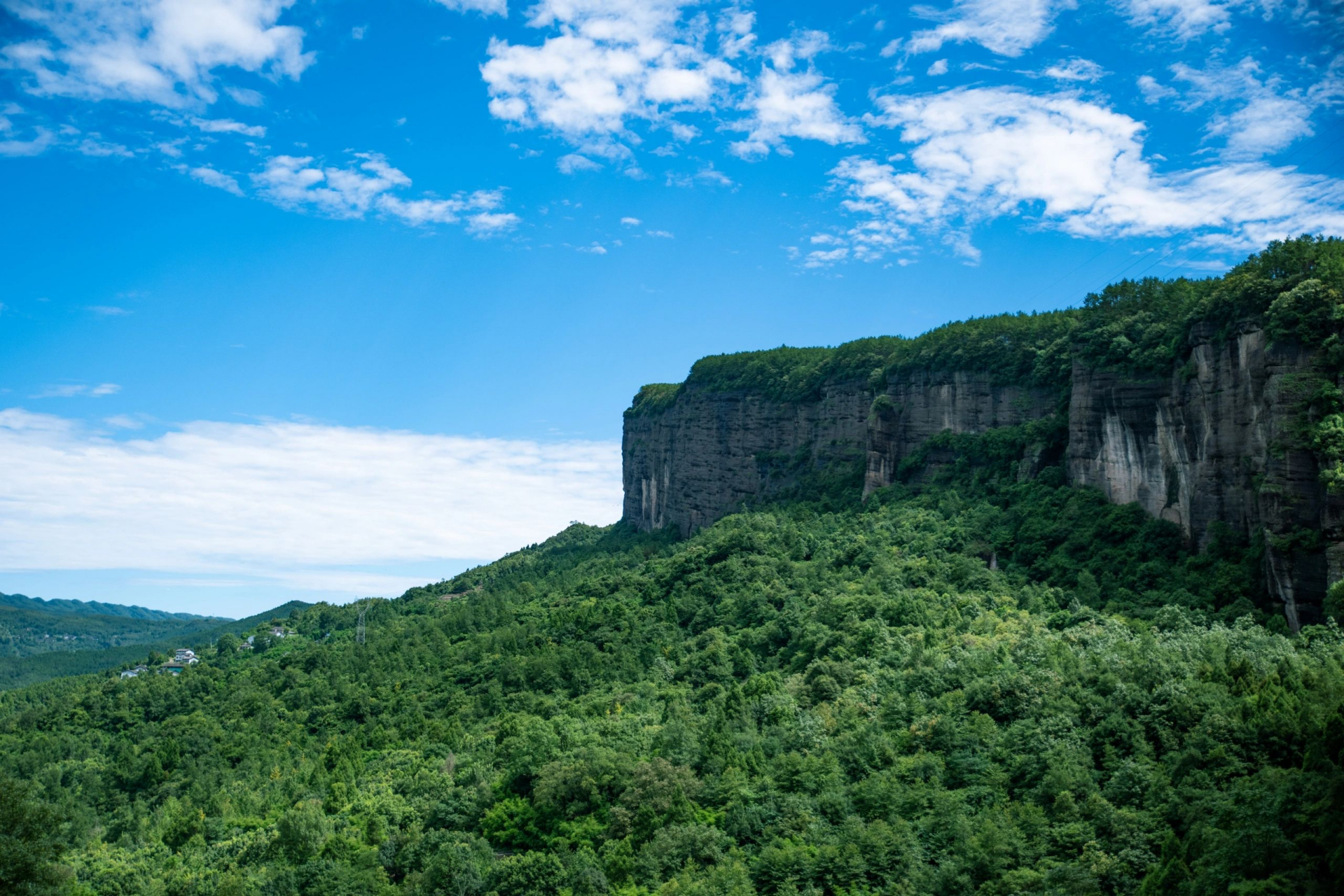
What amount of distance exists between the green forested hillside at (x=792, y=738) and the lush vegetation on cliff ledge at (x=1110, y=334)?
780 centimetres

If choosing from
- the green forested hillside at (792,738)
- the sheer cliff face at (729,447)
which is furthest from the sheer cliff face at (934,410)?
the sheer cliff face at (729,447)

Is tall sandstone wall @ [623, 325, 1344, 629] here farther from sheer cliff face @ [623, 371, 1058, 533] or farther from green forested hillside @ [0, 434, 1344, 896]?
green forested hillside @ [0, 434, 1344, 896]

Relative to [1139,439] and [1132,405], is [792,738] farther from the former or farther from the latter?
[1132,405]

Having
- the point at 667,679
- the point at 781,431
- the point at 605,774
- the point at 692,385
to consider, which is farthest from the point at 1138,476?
the point at 692,385

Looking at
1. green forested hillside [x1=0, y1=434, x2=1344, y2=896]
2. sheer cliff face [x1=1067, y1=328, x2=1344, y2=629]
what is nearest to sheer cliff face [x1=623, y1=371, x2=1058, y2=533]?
green forested hillside [x1=0, y1=434, x2=1344, y2=896]

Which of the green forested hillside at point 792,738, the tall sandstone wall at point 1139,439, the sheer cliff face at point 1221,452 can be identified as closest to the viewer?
the green forested hillside at point 792,738

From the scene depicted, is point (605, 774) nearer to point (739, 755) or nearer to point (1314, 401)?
point (739, 755)

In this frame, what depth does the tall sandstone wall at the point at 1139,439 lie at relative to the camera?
157ft

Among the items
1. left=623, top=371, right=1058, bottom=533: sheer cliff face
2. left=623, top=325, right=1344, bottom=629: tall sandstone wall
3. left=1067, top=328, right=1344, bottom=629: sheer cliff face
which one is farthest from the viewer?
left=623, top=371, right=1058, bottom=533: sheer cliff face

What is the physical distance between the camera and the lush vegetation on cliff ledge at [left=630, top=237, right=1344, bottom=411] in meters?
49.7

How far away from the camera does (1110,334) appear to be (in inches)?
2591

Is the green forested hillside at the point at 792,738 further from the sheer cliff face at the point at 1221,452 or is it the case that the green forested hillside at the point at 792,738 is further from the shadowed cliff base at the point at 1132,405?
the shadowed cliff base at the point at 1132,405

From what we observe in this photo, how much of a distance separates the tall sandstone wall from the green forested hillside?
2388 mm

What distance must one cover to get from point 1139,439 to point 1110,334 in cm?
723
